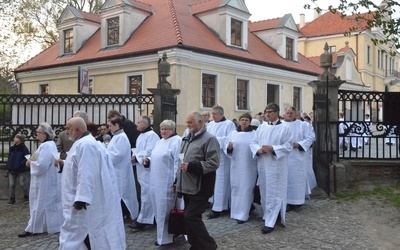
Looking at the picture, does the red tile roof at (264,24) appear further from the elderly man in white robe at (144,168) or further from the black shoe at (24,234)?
the black shoe at (24,234)

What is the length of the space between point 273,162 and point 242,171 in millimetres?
699

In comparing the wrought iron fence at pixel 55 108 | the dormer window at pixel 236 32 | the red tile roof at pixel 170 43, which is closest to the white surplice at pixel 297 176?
the wrought iron fence at pixel 55 108

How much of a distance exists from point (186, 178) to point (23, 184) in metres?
5.35

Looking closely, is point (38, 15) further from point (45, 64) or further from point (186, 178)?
point (186, 178)

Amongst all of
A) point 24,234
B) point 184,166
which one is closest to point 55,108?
point 24,234

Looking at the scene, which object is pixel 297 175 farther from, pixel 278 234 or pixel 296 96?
pixel 296 96

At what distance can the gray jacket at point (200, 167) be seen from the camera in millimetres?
5156

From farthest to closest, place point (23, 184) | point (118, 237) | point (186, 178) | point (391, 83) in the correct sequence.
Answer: point (391, 83) → point (23, 184) → point (186, 178) → point (118, 237)

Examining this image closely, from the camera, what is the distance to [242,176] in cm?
729

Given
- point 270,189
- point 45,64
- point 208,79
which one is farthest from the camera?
point 45,64

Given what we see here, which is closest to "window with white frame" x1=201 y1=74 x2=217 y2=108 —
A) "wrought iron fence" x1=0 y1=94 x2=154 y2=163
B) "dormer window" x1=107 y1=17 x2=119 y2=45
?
"dormer window" x1=107 y1=17 x2=119 y2=45

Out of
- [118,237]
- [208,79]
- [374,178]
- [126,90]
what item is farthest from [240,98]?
[118,237]

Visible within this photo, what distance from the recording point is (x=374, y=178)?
937 centimetres

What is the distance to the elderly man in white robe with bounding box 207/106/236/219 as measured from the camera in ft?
25.4
